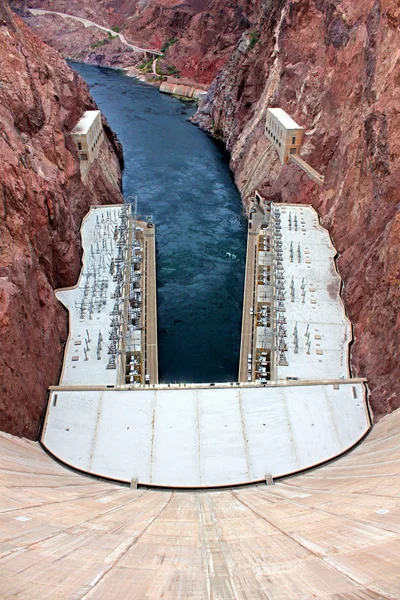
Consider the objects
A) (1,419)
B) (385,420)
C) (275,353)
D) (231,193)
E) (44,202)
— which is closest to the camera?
(1,419)

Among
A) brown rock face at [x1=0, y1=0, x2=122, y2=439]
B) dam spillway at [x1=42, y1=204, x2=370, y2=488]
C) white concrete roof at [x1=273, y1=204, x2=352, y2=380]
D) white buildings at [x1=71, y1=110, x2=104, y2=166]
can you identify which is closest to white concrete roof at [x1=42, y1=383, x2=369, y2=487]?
dam spillway at [x1=42, y1=204, x2=370, y2=488]

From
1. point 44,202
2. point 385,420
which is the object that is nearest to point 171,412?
point 385,420

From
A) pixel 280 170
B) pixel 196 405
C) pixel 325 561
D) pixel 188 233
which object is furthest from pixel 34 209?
pixel 280 170

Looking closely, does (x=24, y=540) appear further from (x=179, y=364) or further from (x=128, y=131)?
(x=128, y=131)

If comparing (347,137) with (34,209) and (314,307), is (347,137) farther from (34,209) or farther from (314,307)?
(34,209)

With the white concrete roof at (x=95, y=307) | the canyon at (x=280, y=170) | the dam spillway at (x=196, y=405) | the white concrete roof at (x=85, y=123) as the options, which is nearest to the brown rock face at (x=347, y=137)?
the canyon at (x=280, y=170)

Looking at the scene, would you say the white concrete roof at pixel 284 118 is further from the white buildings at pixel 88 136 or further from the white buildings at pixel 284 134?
the white buildings at pixel 88 136
